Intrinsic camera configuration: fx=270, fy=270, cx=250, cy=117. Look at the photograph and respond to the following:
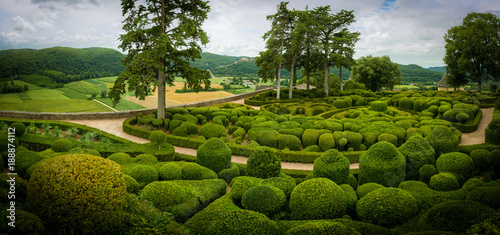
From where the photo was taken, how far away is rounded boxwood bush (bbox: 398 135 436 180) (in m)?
9.63

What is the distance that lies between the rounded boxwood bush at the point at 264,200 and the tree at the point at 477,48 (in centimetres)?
3099

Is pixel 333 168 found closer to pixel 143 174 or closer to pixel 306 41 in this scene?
pixel 143 174

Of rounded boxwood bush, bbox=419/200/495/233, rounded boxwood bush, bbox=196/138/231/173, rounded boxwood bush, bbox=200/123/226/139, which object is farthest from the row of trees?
rounded boxwood bush, bbox=419/200/495/233

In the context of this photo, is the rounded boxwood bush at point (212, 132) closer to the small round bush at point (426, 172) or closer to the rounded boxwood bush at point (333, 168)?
the rounded boxwood bush at point (333, 168)

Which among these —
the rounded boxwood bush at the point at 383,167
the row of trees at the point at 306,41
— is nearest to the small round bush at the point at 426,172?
the rounded boxwood bush at the point at 383,167

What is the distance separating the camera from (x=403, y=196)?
642 centimetres

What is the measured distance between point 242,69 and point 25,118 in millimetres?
46715

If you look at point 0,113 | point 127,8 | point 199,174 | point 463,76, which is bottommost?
point 199,174

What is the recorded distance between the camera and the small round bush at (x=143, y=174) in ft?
27.0

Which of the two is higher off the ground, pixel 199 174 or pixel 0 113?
pixel 0 113

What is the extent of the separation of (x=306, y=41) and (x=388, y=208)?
27.5 m

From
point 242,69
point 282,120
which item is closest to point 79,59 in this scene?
point 282,120

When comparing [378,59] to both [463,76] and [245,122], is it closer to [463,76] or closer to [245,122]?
[463,76]

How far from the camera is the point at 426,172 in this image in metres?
9.12
